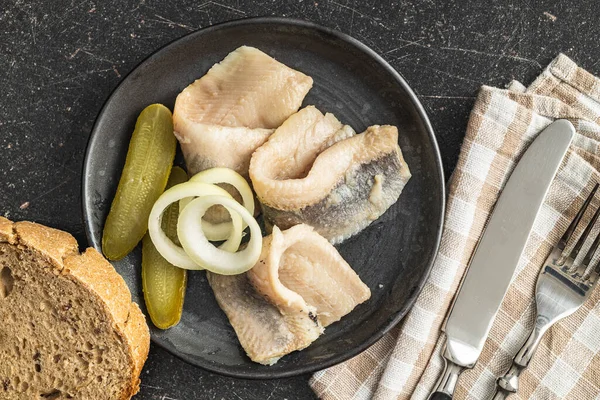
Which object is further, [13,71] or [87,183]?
[13,71]

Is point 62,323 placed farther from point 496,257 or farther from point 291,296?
point 496,257

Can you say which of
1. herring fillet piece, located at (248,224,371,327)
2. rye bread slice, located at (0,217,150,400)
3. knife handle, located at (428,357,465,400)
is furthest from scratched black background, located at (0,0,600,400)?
knife handle, located at (428,357,465,400)

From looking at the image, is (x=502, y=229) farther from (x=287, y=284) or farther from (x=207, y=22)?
(x=207, y=22)

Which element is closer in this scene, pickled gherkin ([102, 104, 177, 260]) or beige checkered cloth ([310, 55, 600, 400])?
pickled gherkin ([102, 104, 177, 260])

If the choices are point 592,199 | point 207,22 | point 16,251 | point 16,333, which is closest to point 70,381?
point 16,333

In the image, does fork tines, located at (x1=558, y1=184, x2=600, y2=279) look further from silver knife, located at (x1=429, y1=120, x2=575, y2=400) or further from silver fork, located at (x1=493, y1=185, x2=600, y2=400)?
silver knife, located at (x1=429, y1=120, x2=575, y2=400)

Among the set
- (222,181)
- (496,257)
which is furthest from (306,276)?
(496,257)
